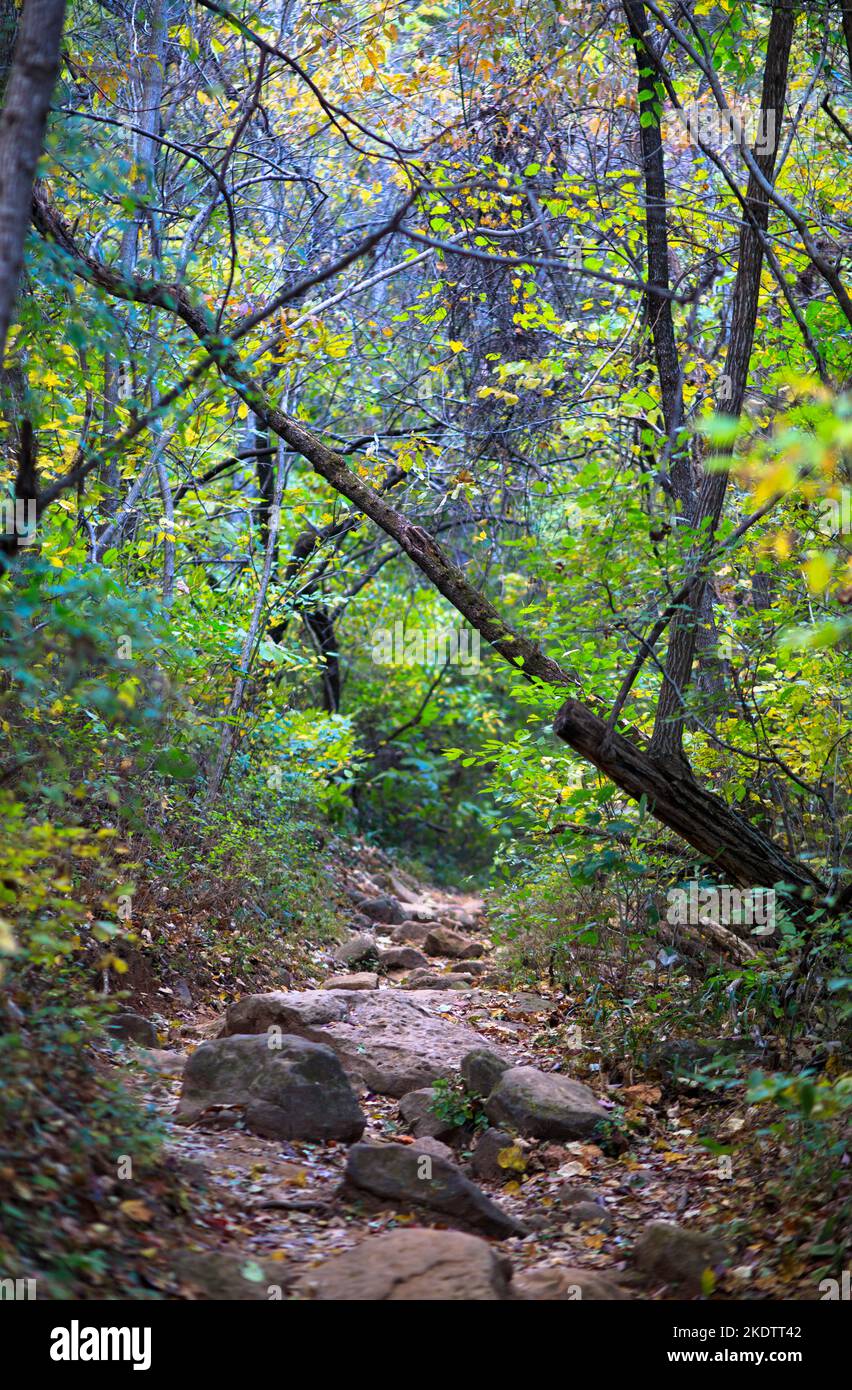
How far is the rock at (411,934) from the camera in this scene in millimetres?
10516

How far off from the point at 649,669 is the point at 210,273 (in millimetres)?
4899

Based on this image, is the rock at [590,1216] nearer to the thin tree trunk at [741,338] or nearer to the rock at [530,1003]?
the thin tree trunk at [741,338]

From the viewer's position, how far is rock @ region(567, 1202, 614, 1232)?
4.33 meters

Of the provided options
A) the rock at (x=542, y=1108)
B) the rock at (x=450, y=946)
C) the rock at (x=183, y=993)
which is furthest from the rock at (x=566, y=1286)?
the rock at (x=450, y=946)

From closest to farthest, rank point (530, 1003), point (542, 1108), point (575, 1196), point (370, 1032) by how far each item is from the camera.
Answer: point (575, 1196)
point (542, 1108)
point (370, 1032)
point (530, 1003)

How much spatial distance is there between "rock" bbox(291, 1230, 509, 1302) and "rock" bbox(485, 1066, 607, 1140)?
1.69 meters

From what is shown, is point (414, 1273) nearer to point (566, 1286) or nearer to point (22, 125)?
point (566, 1286)

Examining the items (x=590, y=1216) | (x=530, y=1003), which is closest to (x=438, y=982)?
(x=530, y=1003)

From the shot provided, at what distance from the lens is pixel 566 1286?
3428 millimetres

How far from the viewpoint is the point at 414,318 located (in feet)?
35.0

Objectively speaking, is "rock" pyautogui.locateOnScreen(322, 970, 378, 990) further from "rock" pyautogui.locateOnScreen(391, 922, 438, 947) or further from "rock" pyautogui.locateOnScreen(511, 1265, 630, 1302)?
"rock" pyautogui.locateOnScreen(511, 1265, 630, 1302)

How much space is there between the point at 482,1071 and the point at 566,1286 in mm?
Result: 2074
